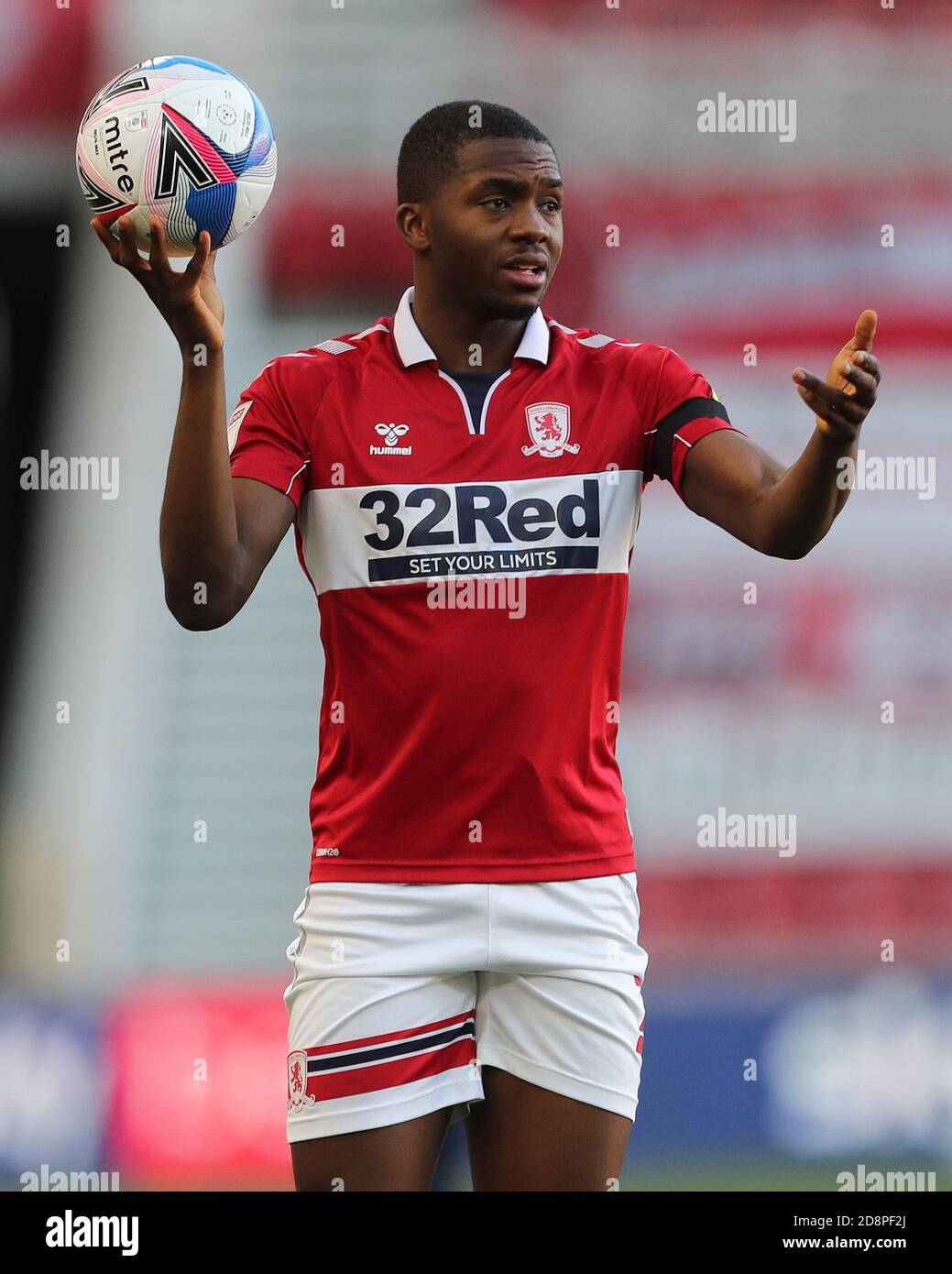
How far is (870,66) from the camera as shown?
5633 millimetres

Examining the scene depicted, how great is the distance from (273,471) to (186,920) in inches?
121

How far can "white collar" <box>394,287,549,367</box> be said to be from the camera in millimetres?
2615

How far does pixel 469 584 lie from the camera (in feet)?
8.02

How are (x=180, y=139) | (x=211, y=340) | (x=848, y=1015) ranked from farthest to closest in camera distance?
1. (x=848, y=1015)
2. (x=180, y=139)
3. (x=211, y=340)

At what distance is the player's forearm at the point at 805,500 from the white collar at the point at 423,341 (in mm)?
457

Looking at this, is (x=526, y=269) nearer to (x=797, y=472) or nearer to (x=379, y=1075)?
(x=797, y=472)

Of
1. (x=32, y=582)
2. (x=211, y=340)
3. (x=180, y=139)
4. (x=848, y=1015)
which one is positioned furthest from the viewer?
(x=32, y=582)

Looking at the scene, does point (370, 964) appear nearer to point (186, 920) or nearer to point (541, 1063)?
point (541, 1063)

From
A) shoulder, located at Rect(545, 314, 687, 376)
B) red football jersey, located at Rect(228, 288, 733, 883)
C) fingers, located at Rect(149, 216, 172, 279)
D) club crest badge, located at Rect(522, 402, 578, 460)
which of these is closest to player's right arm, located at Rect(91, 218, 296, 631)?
fingers, located at Rect(149, 216, 172, 279)

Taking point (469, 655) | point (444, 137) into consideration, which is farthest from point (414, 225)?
point (469, 655)

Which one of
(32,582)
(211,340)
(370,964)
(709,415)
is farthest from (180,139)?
(32,582)

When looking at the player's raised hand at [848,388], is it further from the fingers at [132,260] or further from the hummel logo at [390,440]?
the fingers at [132,260]

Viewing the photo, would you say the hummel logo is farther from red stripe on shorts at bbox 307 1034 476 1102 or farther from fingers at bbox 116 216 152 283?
red stripe on shorts at bbox 307 1034 476 1102

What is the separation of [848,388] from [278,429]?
33.3 inches
